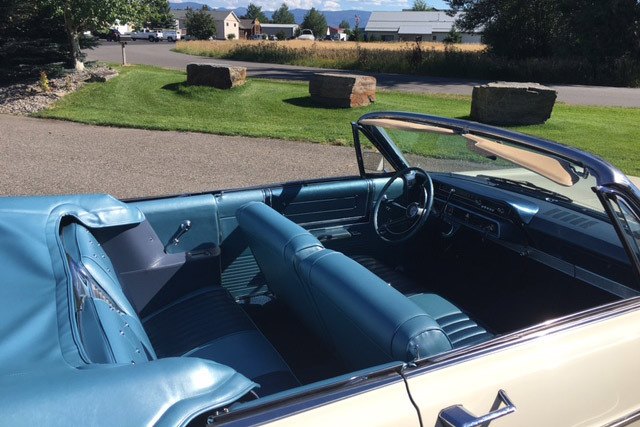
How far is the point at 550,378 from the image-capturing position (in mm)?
1823

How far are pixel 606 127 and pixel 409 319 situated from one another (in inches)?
482

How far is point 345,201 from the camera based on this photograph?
369 cm

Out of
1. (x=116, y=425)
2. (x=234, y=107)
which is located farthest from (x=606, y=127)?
(x=116, y=425)

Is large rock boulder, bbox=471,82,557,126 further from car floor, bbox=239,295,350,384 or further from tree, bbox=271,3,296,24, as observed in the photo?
tree, bbox=271,3,296,24

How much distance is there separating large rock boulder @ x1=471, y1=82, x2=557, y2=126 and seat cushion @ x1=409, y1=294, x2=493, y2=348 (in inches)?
384

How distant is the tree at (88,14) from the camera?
1324cm

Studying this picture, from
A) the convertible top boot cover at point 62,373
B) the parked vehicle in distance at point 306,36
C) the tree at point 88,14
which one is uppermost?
the parked vehicle in distance at point 306,36

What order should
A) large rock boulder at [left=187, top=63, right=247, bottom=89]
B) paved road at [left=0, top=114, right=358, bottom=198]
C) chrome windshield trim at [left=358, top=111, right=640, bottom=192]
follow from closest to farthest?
chrome windshield trim at [left=358, top=111, right=640, bottom=192] < paved road at [left=0, top=114, right=358, bottom=198] < large rock boulder at [left=187, top=63, right=247, bottom=89]

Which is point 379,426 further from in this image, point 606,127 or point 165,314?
point 606,127

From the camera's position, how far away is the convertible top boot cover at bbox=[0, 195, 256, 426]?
122 cm

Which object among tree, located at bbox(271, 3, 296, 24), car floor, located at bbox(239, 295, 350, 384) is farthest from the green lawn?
tree, located at bbox(271, 3, 296, 24)

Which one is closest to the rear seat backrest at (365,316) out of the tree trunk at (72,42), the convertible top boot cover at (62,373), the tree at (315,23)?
the convertible top boot cover at (62,373)

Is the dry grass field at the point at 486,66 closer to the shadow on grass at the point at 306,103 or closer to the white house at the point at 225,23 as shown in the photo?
the shadow on grass at the point at 306,103

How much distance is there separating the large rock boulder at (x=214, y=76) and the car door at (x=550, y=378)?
548 inches
